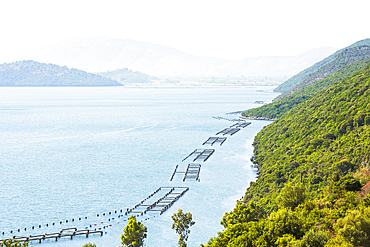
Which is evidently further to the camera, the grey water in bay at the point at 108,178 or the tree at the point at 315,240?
the grey water in bay at the point at 108,178

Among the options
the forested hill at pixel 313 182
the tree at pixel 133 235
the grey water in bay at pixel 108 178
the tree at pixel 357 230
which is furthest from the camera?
the grey water in bay at pixel 108 178

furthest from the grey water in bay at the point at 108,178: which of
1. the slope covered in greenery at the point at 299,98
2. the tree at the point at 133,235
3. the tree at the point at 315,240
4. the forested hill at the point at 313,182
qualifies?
the slope covered in greenery at the point at 299,98

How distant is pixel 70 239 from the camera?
5959 cm

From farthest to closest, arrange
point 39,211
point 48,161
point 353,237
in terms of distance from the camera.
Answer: point 48,161 → point 39,211 → point 353,237

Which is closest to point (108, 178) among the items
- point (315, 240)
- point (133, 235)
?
point (133, 235)

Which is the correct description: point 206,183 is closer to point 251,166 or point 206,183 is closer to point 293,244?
point 251,166

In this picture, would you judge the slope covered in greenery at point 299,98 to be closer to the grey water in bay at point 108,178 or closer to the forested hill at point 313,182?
the grey water in bay at point 108,178

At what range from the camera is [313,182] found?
221 feet

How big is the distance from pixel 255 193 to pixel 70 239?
36673mm

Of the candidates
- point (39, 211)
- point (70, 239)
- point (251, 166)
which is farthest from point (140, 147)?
point (70, 239)

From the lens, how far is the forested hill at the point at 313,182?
39.7 metres

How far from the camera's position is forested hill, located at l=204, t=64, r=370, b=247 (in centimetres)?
3966

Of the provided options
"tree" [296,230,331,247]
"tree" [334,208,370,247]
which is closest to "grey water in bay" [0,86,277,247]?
"tree" [296,230,331,247]

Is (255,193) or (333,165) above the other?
(333,165)
